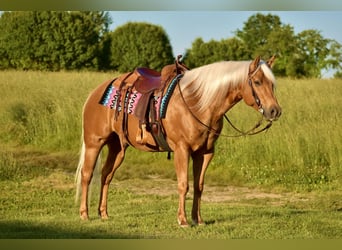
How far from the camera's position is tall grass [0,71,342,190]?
33.2 ft

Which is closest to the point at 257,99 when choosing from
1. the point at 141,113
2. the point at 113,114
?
the point at 141,113

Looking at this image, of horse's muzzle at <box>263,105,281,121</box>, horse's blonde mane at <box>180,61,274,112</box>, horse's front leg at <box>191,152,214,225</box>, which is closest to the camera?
horse's muzzle at <box>263,105,281,121</box>

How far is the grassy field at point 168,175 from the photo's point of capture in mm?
6012

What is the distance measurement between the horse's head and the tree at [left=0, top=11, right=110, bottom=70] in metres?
14.0

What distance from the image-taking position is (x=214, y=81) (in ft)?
18.4

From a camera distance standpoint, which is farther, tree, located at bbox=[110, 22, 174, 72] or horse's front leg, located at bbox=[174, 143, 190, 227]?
tree, located at bbox=[110, 22, 174, 72]

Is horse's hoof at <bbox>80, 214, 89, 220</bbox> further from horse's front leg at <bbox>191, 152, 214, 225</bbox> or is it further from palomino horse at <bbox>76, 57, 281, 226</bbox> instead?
horse's front leg at <bbox>191, 152, 214, 225</bbox>

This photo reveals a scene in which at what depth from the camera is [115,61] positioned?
73.7 ft

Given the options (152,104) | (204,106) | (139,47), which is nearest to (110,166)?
(152,104)

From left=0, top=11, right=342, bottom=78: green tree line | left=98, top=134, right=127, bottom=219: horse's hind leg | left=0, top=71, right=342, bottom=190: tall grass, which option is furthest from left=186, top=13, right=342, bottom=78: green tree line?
left=98, top=134, right=127, bottom=219: horse's hind leg

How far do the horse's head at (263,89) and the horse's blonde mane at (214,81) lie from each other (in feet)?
0.34

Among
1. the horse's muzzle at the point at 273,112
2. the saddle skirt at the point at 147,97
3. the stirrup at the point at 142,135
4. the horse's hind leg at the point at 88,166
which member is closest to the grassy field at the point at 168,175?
the horse's hind leg at the point at 88,166

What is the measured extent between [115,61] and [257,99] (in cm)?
1744

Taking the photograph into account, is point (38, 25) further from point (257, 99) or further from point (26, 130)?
point (257, 99)
